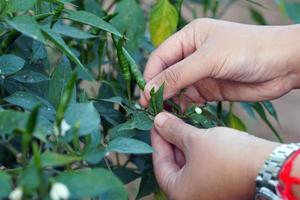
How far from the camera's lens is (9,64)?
0.87 m

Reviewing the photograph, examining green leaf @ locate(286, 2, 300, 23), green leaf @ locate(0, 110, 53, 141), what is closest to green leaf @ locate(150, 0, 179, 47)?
green leaf @ locate(286, 2, 300, 23)

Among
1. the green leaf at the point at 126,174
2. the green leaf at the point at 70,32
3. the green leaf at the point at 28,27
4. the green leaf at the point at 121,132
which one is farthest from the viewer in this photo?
the green leaf at the point at 126,174

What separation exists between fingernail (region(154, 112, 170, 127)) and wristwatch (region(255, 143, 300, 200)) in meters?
0.19

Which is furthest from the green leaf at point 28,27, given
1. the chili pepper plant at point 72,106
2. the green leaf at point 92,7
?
the green leaf at point 92,7

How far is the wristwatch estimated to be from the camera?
0.89 metres

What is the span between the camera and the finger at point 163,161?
105cm

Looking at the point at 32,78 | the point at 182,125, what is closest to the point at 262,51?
the point at 182,125

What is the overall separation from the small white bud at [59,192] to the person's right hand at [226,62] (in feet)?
1.62

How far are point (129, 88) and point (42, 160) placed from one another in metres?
0.48

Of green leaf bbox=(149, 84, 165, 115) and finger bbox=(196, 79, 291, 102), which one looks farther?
finger bbox=(196, 79, 291, 102)

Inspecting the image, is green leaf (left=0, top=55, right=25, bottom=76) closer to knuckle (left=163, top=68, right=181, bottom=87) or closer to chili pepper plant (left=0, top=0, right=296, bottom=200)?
chili pepper plant (left=0, top=0, right=296, bottom=200)

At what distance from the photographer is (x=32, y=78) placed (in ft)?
3.07

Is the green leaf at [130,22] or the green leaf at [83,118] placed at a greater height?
the green leaf at [83,118]

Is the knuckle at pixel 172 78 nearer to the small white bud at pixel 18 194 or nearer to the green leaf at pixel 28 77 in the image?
the green leaf at pixel 28 77
